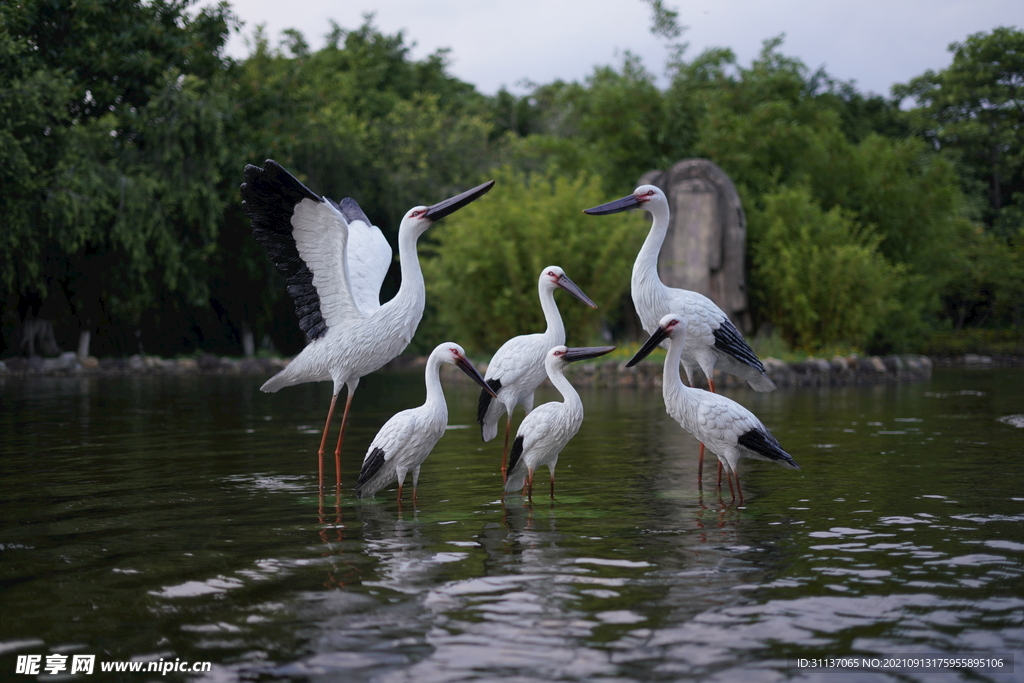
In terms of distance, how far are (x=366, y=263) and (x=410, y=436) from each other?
2.15m

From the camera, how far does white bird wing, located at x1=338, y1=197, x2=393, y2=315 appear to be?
7.40 m

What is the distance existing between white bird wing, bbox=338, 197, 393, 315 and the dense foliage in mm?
15107

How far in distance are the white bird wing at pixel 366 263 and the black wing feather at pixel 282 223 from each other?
343 mm

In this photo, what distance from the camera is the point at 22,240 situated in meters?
22.8

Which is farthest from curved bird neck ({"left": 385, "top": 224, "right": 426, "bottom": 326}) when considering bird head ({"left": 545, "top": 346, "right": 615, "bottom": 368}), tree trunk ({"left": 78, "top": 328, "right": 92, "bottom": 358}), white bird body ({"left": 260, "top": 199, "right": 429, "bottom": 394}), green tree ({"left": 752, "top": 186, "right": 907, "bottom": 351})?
tree trunk ({"left": 78, "top": 328, "right": 92, "bottom": 358})

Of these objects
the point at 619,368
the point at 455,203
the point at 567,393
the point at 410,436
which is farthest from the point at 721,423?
the point at 619,368

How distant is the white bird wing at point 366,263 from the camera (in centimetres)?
740

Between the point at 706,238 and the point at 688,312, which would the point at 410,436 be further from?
the point at 706,238

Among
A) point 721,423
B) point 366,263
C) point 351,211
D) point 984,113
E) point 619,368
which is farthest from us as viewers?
point 984,113

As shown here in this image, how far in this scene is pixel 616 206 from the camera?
299 inches

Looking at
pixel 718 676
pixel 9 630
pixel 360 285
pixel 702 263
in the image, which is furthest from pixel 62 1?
pixel 718 676

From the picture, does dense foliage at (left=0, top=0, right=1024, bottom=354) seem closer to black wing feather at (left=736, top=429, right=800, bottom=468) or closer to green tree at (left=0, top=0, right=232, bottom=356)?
green tree at (left=0, top=0, right=232, bottom=356)

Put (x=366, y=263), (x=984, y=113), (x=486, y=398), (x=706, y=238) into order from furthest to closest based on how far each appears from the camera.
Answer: (x=984, y=113) → (x=706, y=238) → (x=366, y=263) → (x=486, y=398)

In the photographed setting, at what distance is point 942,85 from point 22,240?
34.7 m
